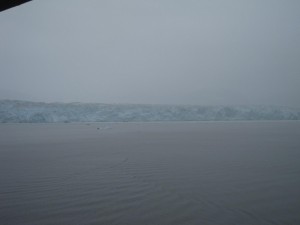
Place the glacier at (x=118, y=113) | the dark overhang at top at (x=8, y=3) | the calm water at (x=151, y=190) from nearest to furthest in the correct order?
the dark overhang at top at (x=8, y=3)
the calm water at (x=151, y=190)
the glacier at (x=118, y=113)

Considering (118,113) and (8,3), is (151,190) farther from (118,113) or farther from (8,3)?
(118,113)

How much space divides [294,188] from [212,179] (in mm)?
1078

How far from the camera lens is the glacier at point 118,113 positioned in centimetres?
2422

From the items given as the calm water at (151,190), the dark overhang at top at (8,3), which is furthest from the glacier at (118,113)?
the dark overhang at top at (8,3)

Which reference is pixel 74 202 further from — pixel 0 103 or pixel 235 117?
pixel 235 117

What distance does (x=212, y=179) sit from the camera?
4266 millimetres

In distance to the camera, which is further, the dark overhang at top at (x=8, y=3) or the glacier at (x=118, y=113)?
the glacier at (x=118, y=113)

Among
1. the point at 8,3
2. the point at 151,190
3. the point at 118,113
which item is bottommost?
the point at 151,190

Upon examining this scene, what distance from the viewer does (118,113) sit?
28.4 meters

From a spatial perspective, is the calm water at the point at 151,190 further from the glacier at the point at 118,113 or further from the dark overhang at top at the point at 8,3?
the glacier at the point at 118,113

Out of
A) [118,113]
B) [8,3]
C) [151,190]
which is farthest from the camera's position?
[118,113]

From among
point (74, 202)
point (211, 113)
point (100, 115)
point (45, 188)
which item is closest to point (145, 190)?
point (74, 202)


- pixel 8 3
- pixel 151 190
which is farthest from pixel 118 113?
pixel 8 3

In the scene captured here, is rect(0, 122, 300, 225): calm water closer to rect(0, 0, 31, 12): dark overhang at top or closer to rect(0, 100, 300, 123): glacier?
rect(0, 0, 31, 12): dark overhang at top
